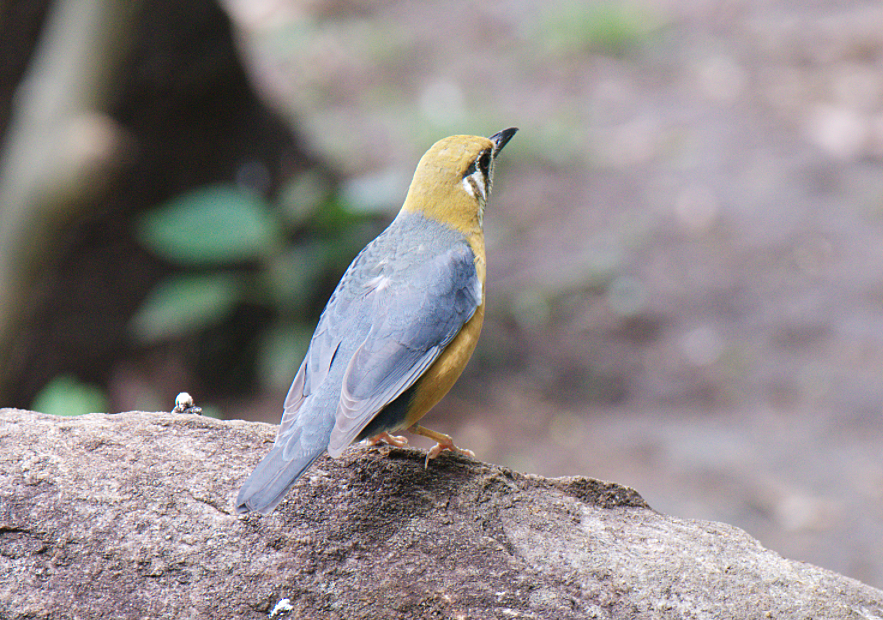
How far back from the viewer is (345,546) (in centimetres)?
263

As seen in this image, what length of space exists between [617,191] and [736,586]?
6222 mm

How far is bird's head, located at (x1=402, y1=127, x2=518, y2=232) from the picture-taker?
11.4 ft

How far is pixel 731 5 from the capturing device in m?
11.1

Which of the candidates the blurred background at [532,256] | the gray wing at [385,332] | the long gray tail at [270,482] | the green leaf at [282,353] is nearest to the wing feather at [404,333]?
the gray wing at [385,332]

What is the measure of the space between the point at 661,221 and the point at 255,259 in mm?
3740

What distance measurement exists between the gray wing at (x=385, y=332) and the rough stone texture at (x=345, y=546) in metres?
0.31

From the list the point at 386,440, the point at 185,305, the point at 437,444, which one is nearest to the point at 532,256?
the point at 185,305

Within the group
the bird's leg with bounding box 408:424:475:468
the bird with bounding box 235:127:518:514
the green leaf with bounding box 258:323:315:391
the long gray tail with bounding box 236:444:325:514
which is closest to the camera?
the long gray tail with bounding box 236:444:325:514

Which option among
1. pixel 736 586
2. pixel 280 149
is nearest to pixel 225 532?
pixel 736 586

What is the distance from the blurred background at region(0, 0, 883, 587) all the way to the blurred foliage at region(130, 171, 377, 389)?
0.08ft

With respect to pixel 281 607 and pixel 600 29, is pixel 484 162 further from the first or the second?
pixel 600 29

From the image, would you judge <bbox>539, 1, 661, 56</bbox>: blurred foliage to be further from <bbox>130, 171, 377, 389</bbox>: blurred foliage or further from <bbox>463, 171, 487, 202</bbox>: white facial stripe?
<bbox>463, 171, 487, 202</bbox>: white facial stripe

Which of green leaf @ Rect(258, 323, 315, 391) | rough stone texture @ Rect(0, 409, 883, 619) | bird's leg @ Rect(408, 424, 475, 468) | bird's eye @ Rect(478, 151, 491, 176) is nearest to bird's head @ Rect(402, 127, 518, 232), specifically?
bird's eye @ Rect(478, 151, 491, 176)

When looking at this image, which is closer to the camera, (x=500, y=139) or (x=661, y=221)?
(x=500, y=139)
